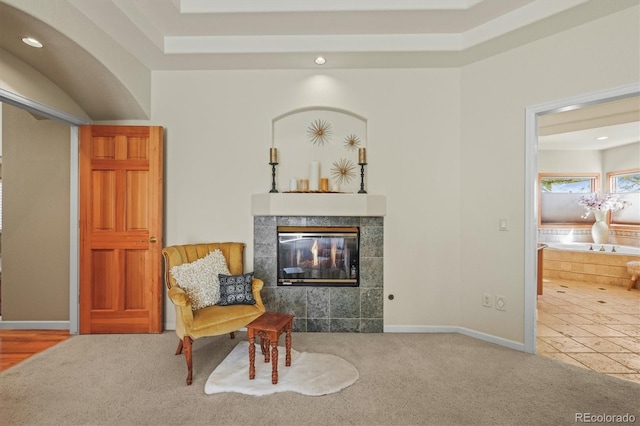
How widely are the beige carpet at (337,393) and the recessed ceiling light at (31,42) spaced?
8.81 ft

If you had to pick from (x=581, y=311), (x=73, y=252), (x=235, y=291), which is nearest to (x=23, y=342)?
(x=73, y=252)

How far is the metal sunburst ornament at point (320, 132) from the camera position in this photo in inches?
142

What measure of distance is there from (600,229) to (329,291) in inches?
248

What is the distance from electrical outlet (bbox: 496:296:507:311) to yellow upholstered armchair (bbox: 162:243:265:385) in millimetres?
2389

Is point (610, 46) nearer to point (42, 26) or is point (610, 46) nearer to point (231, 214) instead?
point (231, 214)

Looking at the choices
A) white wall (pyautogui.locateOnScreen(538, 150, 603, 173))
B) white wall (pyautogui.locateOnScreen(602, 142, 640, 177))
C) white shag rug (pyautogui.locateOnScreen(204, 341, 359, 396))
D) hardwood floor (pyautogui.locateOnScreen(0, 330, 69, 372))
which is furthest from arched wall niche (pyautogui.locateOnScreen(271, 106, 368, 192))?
white wall (pyautogui.locateOnScreen(602, 142, 640, 177))

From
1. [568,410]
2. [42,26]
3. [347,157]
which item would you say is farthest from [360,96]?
[568,410]

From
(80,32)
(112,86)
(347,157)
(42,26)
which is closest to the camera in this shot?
(42,26)

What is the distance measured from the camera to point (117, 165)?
10.7 ft

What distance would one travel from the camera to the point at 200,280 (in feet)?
9.01

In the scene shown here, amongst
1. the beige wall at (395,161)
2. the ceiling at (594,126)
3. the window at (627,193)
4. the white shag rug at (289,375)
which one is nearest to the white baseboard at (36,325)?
the beige wall at (395,161)

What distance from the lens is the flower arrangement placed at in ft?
20.2

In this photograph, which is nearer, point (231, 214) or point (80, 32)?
point (80, 32)

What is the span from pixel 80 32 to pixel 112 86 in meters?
0.59
